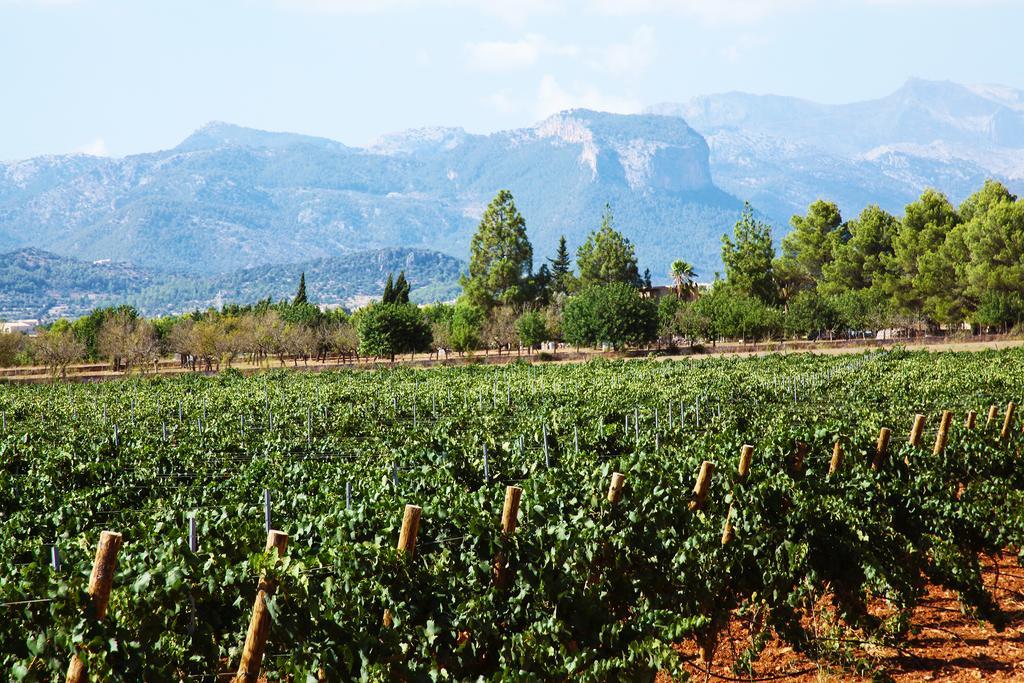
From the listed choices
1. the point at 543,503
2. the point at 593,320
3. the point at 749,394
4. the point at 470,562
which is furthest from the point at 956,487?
the point at 593,320

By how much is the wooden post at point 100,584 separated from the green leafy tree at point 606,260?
328ft

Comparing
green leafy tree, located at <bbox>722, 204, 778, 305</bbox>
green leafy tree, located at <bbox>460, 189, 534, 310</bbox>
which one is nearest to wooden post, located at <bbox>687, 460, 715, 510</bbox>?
green leafy tree, located at <bbox>460, 189, 534, 310</bbox>

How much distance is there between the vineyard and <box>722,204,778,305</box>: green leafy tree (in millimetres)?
77977

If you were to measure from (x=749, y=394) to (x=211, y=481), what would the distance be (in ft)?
49.7

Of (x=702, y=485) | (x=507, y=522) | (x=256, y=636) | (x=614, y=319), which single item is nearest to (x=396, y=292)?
(x=614, y=319)

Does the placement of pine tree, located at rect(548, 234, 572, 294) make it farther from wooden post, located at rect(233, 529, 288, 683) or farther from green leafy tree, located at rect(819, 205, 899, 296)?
wooden post, located at rect(233, 529, 288, 683)

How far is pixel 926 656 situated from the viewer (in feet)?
26.6

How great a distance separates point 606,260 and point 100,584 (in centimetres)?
10159

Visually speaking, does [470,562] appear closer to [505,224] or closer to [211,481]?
[211,481]

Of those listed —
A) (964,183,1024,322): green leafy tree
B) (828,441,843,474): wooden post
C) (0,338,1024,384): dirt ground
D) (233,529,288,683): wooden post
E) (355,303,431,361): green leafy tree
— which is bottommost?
(233,529,288,683): wooden post

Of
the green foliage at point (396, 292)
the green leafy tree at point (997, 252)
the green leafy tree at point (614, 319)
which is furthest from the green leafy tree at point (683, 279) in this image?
the green leafy tree at point (997, 252)

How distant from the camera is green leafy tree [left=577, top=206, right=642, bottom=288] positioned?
105m

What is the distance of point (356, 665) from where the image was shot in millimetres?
5488

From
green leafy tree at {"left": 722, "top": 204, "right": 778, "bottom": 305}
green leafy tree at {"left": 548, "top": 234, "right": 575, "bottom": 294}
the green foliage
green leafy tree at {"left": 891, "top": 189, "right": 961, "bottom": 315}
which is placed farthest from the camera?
green leafy tree at {"left": 548, "top": 234, "right": 575, "bottom": 294}
